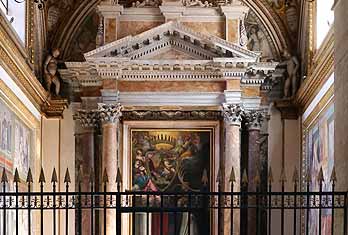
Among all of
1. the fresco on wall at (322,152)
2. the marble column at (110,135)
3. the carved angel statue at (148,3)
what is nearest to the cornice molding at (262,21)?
the carved angel statue at (148,3)

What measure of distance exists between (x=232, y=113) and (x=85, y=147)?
10.5ft

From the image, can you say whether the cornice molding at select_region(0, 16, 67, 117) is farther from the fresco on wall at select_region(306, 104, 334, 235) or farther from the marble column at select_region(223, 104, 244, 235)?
the fresco on wall at select_region(306, 104, 334, 235)

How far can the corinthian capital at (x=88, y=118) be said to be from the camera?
16.9 m

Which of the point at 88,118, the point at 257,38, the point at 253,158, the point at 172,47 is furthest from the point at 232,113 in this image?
the point at 88,118

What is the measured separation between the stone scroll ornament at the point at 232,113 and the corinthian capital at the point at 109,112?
212 centimetres

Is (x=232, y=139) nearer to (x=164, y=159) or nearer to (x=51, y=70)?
(x=164, y=159)

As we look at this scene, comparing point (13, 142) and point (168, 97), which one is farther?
point (168, 97)

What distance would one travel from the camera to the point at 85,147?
56.2 feet

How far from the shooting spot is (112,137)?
16.5 meters

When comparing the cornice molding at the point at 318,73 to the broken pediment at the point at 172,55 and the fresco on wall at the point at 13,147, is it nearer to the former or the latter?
the broken pediment at the point at 172,55

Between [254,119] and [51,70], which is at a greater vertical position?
[51,70]

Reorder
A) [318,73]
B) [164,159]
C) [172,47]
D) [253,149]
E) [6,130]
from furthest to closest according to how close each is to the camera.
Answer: [164,159]
[253,149]
[172,47]
[318,73]
[6,130]

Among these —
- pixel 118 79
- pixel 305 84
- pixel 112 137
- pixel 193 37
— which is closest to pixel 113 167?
pixel 112 137

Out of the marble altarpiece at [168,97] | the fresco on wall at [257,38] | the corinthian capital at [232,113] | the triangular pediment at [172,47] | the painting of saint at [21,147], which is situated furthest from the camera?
the fresco on wall at [257,38]
